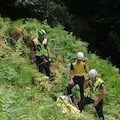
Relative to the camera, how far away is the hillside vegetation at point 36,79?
5371 mm

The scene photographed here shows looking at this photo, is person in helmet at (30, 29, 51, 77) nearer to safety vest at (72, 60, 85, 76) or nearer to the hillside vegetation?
the hillside vegetation

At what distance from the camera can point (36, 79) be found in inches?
313

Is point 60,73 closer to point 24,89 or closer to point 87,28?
point 24,89

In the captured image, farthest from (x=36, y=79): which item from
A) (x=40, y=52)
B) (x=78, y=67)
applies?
(x=78, y=67)

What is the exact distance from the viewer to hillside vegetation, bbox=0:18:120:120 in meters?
5.37

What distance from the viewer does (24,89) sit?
7.30 meters

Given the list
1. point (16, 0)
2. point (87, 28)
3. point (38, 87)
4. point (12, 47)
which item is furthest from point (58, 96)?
point (87, 28)

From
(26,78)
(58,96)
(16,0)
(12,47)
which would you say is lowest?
(58,96)

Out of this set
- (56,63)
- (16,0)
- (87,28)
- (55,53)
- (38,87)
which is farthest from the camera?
(87,28)

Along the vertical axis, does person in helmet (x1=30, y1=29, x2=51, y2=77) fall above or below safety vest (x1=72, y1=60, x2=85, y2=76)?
above

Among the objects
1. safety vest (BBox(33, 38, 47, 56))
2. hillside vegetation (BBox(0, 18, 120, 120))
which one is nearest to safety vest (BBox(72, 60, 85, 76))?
hillside vegetation (BBox(0, 18, 120, 120))

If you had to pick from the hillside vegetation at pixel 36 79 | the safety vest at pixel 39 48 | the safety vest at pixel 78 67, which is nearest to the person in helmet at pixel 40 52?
the safety vest at pixel 39 48

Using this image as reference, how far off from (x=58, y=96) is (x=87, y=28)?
13.3 meters

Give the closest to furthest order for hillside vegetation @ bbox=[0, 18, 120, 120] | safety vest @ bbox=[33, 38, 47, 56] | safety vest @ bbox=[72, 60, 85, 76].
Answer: hillside vegetation @ bbox=[0, 18, 120, 120] → safety vest @ bbox=[72, 60, 85, 76] → safety vest @ bbox=[33, 38, 47, 56]
